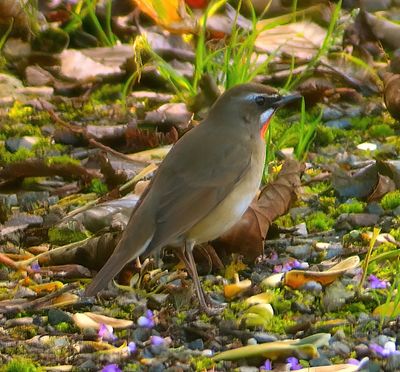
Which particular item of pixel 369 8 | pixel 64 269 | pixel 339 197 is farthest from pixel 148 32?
pixel 64 269

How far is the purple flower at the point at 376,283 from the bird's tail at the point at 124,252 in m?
0.96

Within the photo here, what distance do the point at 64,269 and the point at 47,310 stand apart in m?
0.41

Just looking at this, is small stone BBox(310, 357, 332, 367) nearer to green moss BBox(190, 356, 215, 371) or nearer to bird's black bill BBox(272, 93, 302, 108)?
green moss BBox(190, 356, 215, 371)

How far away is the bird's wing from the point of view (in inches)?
198

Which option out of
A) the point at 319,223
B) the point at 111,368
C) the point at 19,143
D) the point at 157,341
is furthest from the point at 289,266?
the point at 19,143

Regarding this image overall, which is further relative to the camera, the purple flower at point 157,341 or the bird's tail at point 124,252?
the bird's tail at point 124,252

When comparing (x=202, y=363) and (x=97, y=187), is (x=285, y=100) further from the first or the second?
(x=202, y=363)

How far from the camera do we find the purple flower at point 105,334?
4.67 meters

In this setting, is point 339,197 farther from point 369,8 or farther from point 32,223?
point 369,8

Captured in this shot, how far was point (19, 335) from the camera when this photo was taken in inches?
186

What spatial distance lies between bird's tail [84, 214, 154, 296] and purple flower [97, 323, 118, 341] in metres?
0.14

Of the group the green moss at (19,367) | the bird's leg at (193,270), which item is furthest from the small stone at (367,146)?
the green moss at (19,367)

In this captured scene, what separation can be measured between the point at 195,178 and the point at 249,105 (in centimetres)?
54

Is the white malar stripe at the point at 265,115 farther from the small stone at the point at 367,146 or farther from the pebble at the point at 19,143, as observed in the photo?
the pebble at the point at 19,143
